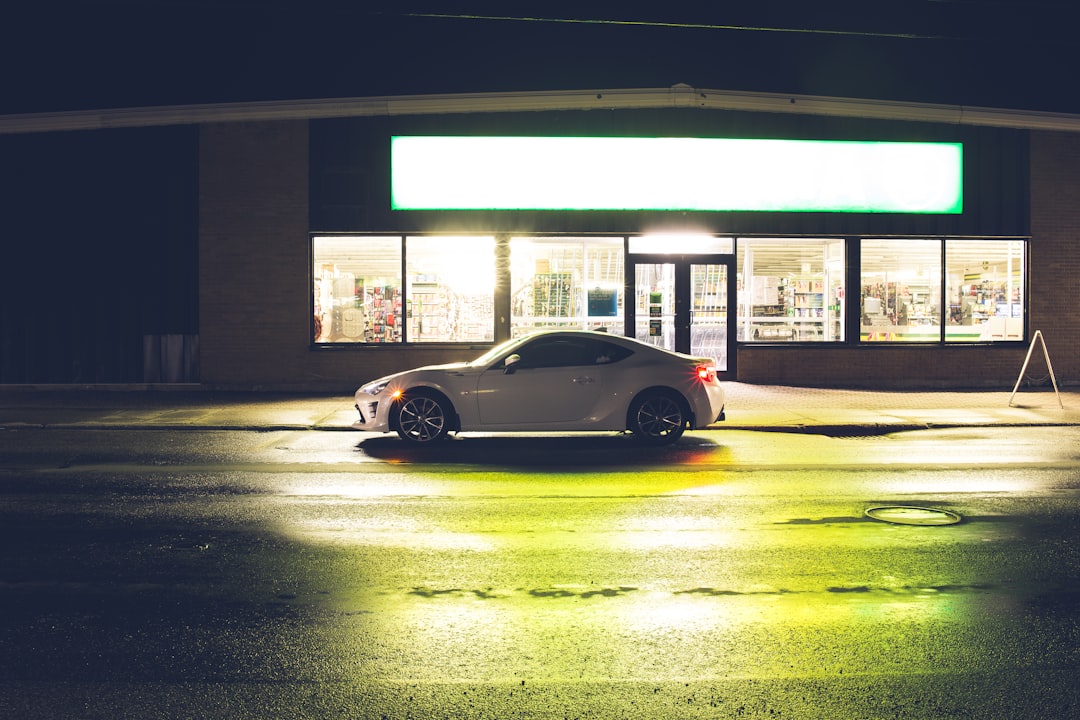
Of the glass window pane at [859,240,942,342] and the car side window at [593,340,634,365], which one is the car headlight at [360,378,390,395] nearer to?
the car side window at [593,340,634,365]

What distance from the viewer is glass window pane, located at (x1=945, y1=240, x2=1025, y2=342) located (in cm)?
2073

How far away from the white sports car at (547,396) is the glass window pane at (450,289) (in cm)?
742

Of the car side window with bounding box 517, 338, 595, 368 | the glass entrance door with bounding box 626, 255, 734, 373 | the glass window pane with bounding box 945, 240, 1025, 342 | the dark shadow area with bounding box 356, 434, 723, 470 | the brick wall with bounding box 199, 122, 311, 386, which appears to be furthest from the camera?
the glass window pane with bounding box 945, 240, 1025, 342

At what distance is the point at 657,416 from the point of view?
1245 centimetres

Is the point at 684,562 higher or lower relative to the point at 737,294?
lower

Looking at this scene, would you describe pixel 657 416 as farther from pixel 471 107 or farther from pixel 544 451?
pixel 471 107

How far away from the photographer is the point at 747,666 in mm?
4645

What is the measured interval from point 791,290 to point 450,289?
22.1ft

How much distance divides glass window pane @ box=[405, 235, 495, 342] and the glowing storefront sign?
80 centimetres

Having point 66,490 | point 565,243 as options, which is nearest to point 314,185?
Result: point 565,243

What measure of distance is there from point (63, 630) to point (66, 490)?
4462 mm

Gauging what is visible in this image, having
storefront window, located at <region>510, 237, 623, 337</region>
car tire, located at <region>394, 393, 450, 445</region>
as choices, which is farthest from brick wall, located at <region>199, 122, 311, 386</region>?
car tire, located at <region>394, 393, 450, 445</region>

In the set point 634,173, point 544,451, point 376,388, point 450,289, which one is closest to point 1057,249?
point 634,173

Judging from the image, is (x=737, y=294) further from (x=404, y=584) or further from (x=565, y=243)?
(x=404, y=584)
